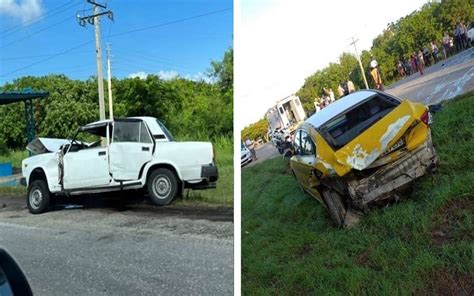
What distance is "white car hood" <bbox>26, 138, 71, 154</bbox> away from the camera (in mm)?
1951

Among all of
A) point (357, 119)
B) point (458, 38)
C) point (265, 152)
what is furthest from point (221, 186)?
point (458, 38)

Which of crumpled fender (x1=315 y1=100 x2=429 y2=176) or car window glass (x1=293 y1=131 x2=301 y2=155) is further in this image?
car window glass (x1=293 y1=131 x2=301 y2=155)

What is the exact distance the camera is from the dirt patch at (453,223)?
1.58 metres

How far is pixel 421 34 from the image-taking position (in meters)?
1.82

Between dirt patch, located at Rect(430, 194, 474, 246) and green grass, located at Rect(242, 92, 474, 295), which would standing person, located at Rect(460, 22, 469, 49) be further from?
dirt patch, located at Rect(430, 194, 474, 246)

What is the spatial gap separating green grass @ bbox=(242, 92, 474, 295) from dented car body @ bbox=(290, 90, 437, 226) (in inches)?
2.2

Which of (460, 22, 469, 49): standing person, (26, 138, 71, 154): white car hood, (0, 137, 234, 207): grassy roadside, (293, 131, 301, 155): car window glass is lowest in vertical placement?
(0, 137, 234, 207): grassy roadside

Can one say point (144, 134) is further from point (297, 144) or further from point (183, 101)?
point (297, 144)

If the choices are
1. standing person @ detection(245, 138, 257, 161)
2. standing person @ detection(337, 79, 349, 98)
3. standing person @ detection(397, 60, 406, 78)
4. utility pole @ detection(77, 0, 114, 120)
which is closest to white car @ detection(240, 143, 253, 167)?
standing person @ detection(245, 138, 257, 161)

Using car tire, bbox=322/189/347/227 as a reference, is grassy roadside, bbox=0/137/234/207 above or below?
above

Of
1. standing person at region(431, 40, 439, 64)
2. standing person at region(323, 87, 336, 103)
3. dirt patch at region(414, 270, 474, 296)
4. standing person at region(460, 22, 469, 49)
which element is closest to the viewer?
dirt patch at region(414, 270, 474, 296)

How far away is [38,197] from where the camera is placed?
1990 millimetres

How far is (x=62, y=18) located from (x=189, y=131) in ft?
2.35

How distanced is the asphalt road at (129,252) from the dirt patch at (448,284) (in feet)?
2.28
